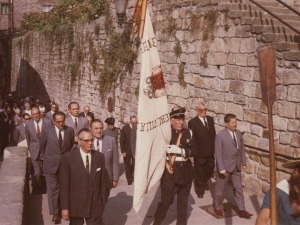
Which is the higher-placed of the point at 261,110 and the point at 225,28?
the point at 225,28

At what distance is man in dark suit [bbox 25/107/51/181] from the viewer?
7863mm

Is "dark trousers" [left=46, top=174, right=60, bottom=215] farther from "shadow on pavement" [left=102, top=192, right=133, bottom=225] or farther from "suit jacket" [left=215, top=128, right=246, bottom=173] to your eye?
"suit jacket" [left=215, top=128, right=246, bottom=173]

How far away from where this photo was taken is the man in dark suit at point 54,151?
6609 mm

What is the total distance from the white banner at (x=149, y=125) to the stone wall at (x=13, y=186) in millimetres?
1377

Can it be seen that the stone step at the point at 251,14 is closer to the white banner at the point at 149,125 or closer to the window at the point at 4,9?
the white banner at the point at 149,125

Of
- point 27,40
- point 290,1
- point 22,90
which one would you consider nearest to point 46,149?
point 290,1

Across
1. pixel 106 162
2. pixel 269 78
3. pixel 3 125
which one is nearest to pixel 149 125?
pixel 106 162

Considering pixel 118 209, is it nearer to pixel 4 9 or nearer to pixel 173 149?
pixel 173 149

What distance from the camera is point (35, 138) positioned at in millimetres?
7980

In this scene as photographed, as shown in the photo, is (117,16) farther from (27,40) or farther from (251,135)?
(27,40)

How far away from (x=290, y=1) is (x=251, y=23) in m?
2.11

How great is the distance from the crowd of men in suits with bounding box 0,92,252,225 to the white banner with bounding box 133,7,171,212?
330mm

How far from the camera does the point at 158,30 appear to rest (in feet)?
36.3

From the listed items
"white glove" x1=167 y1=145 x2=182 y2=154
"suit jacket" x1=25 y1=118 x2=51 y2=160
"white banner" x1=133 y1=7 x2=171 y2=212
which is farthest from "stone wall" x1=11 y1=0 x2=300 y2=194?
"suit jacket" x1=25 y1=118 x2=51 y2=160
